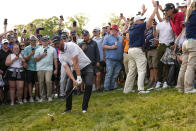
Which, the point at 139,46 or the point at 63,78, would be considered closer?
the point at 139,46

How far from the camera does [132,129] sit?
5.37 meters

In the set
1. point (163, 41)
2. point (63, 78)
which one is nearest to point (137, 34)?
point (163, 41)

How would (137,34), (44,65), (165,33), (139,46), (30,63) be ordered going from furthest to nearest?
(30,63) < (44,65) < (165,33) < (139,46) < (137,34)

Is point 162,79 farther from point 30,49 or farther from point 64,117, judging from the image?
point 30,49

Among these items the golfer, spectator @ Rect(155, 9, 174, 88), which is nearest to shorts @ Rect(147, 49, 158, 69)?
spectator @ Rect(155, 9, 174, 88)

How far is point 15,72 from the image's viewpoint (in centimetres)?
1144

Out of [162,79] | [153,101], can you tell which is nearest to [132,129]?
[153,101]


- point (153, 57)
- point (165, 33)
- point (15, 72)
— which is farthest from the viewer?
point (15, 72)

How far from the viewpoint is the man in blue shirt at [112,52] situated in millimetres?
11742

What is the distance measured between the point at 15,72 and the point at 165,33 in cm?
561

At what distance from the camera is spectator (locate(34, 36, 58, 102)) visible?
1154 cm

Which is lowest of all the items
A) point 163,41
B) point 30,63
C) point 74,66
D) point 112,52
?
point 30,63

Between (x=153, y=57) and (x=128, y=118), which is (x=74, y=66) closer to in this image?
(x=128, y=118)

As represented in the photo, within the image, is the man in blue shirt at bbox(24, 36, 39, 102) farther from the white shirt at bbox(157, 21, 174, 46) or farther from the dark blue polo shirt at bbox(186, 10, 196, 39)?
the dark blue polo shirt at bbox(186, 10, 196, 39)
